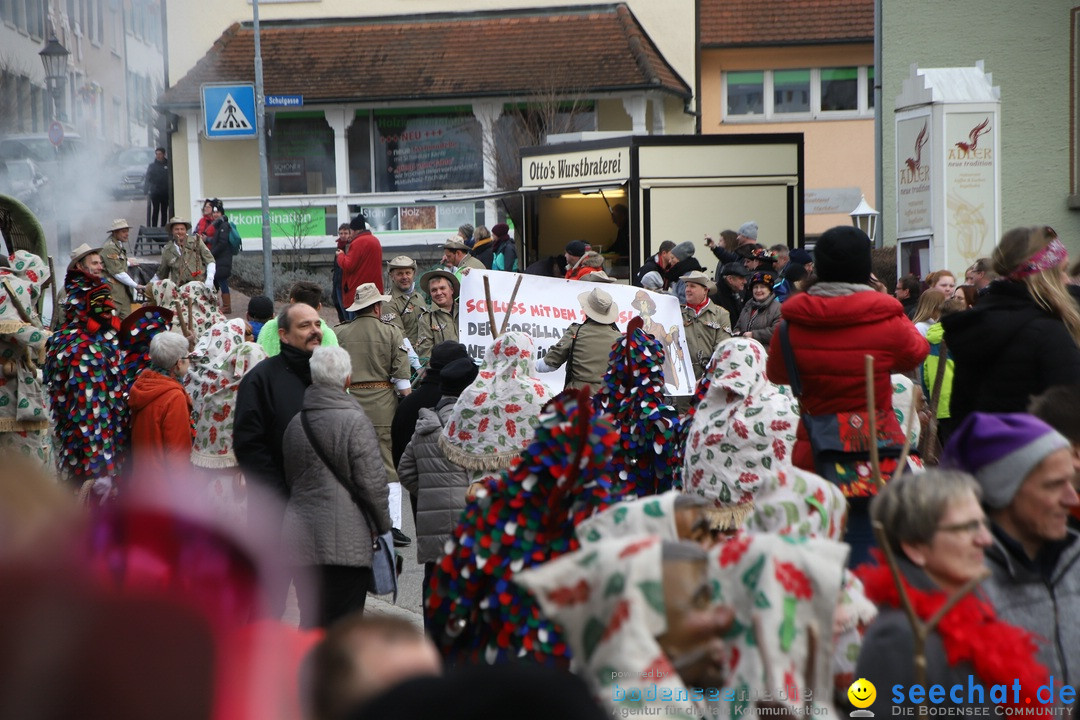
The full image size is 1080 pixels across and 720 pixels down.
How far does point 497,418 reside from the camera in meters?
6.22

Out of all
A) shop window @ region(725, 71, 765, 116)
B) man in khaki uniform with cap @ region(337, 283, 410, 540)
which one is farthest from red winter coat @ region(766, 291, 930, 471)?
shop window @ region(725, 71, 765, 116)

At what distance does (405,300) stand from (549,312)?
1.31 metres

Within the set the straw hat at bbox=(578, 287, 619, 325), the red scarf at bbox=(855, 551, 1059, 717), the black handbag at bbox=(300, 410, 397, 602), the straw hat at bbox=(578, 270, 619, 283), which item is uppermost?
the straw hat at bbox=(578, 270, 619, 283)

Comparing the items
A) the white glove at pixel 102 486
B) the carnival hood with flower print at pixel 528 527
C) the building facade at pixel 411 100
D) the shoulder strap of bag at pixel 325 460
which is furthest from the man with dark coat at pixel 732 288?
the building facade at pixel 411 100

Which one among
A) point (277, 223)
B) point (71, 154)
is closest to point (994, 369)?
point (71, 154)

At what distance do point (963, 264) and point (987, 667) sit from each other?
12611 millimetres

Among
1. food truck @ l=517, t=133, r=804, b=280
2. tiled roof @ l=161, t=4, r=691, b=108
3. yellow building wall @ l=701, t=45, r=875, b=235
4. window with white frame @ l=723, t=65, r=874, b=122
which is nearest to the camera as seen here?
food truck @ l=517, t=133, r=804, b=280

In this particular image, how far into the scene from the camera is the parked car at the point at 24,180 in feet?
76.0

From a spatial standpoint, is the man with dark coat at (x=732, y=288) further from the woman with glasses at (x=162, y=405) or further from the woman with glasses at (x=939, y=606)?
the woman with glasses at (x=939, y=606)

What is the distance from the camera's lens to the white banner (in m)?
11.9

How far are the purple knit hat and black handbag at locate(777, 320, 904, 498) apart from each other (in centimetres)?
165

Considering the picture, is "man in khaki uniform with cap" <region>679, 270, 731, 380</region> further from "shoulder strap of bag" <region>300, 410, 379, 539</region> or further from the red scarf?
the red scarf

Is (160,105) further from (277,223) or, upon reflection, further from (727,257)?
(727,257)

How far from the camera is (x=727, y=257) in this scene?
15.1m
